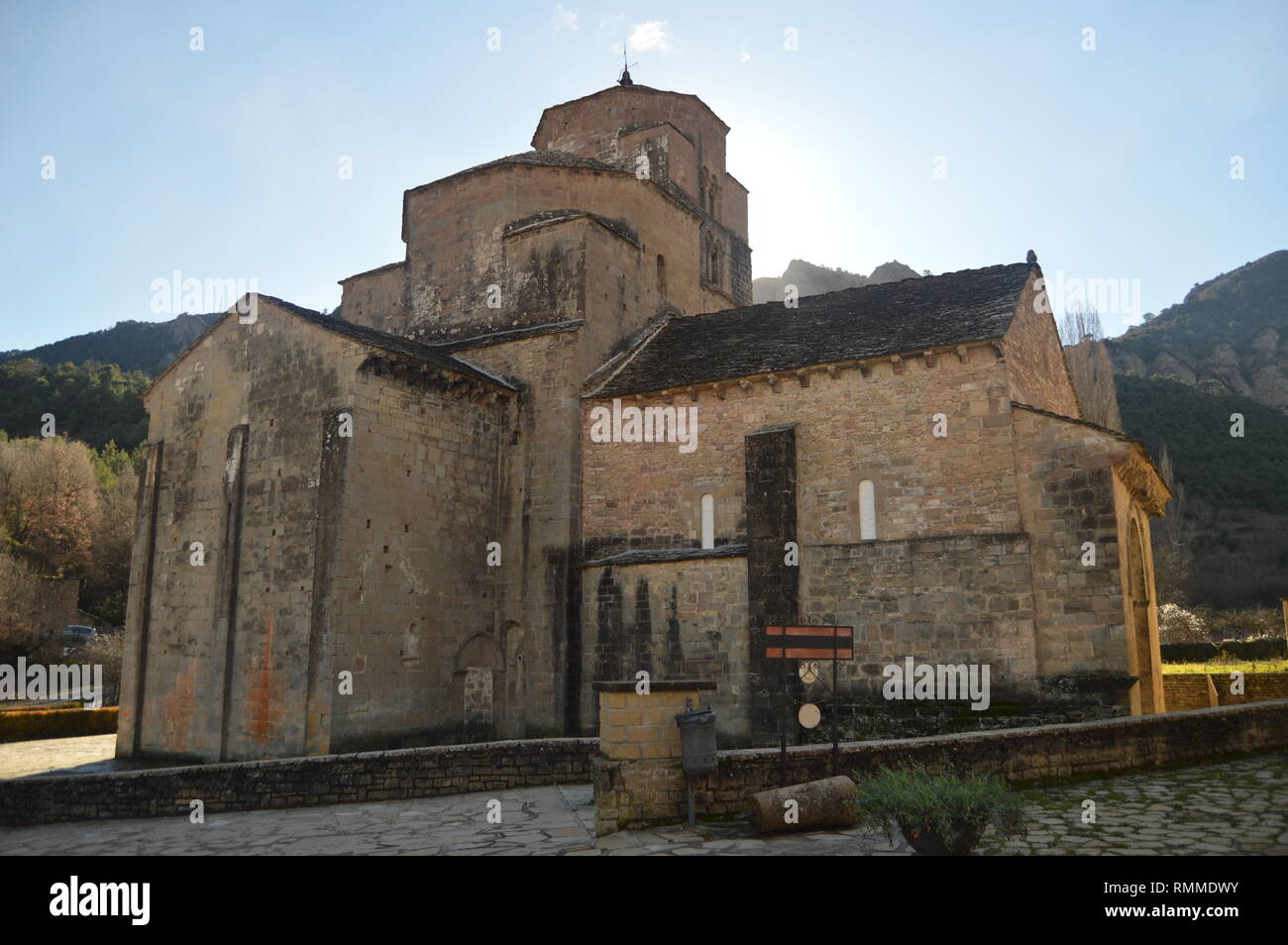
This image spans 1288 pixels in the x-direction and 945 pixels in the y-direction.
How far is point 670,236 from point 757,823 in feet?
55.7

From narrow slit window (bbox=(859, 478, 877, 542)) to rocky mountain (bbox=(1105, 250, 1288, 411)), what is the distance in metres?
46.0

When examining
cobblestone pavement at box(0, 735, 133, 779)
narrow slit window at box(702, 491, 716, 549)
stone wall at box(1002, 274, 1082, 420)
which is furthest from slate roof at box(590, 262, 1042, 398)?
cobblestone pavement at box(0, 735, 133, 779)

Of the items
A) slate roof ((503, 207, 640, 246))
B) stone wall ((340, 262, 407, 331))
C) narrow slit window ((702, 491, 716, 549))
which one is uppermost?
slate roof ((503, 207, 640, 246))

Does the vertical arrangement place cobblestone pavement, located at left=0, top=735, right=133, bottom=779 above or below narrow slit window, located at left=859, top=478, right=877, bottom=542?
below

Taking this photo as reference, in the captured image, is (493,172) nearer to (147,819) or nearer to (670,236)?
(670,236)

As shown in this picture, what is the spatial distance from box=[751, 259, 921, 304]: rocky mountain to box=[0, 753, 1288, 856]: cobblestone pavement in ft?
195

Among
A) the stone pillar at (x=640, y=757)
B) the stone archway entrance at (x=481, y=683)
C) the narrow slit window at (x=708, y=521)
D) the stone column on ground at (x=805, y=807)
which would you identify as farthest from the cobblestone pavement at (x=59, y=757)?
the stone column on ground at (x=805, y=807)

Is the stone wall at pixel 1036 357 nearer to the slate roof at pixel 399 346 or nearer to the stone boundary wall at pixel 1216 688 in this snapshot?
the stone boundary wall at pixel 1216 688

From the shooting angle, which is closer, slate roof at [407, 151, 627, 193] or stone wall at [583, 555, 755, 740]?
stone wall at [583, 555, 755, 740]

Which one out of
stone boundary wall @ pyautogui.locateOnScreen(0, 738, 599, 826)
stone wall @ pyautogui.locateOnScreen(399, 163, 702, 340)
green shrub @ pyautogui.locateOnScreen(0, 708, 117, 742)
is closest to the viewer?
stone boundary wall @ pyautogui.locateOnScreen(0, 738, 599, 826)

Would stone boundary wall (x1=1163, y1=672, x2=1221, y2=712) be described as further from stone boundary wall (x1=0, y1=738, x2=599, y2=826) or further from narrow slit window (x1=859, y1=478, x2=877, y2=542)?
stone boundary wall (x1=0, y1=738, x2=599, y2=826)

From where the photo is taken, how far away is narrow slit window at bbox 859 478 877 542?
1504cm

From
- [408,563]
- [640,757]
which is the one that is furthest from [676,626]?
[640,757]

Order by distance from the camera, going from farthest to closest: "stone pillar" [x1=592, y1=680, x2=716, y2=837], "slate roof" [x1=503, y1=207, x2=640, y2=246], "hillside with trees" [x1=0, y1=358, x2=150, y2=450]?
"hillside with trees" [x1=0, y1=358, x2=150, y2=450]
"slate roof" [x1=503, y1=207, x2=640, y2=246]
"stone pillar" [x1=592, y1=680, x2=716, y2=837]
